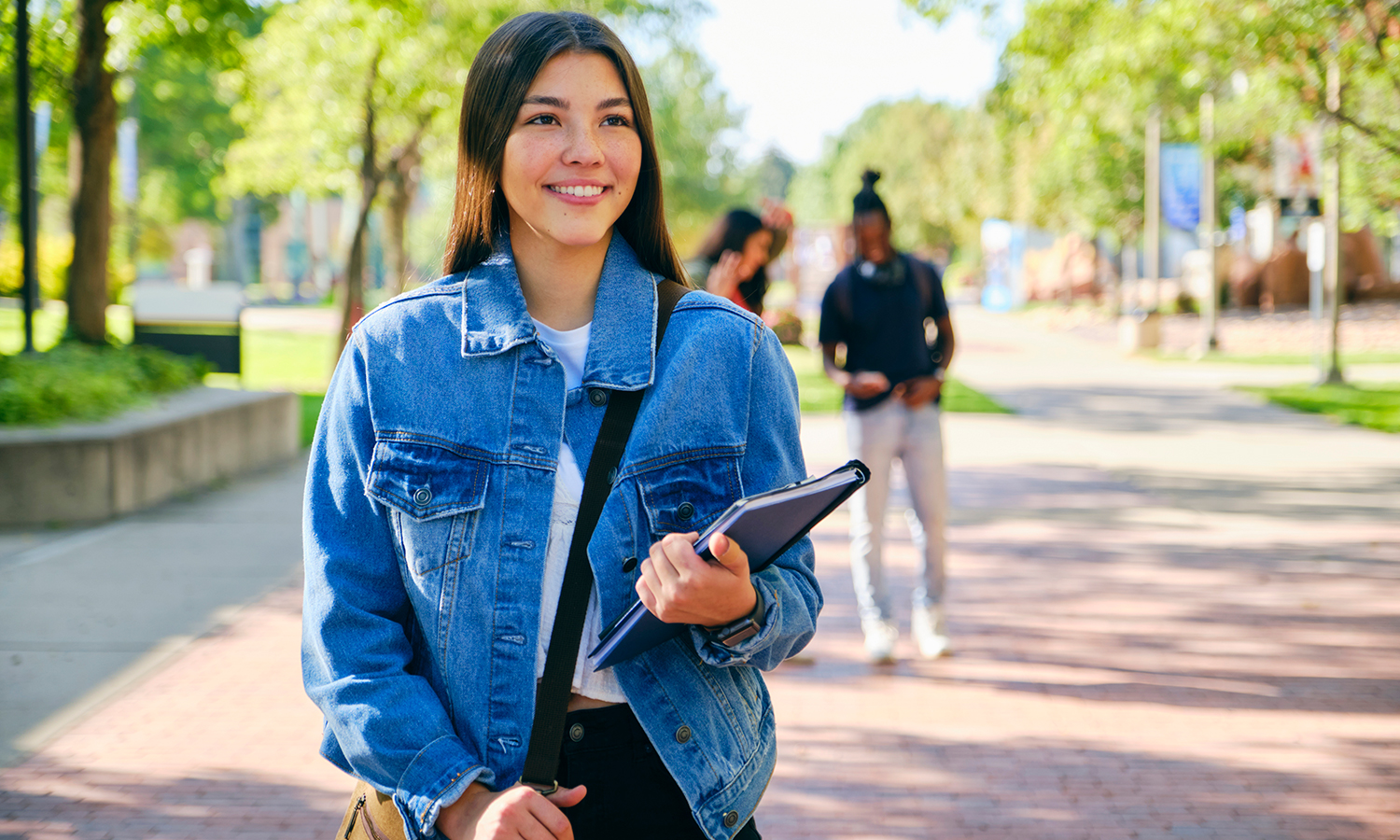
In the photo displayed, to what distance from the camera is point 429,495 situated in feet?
5.49

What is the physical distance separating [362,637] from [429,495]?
0.67 feet

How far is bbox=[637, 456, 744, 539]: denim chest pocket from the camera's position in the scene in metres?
1.70

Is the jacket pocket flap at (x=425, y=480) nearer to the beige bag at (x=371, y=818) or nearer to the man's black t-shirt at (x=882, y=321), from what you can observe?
the beige bag at (x=371, y=818)

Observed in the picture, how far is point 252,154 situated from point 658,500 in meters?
25.2

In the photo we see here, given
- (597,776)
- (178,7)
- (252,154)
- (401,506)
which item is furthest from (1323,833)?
(252,154)

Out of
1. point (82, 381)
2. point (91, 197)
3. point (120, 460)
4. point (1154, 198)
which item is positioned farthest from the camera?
point (1154, 198)

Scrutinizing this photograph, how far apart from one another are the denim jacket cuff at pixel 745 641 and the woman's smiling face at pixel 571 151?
554mm

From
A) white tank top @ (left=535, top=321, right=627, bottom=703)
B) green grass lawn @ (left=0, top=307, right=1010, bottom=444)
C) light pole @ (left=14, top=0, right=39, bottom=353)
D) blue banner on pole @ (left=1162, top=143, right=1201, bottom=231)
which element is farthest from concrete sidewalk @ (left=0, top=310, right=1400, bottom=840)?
blue banner on pole @ (left=1162, top=143, right=1201, bottom=231)

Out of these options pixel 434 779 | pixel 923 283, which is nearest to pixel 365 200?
pixel 923 283

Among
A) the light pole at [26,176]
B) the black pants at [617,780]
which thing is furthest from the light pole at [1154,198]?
the black pants at [617,780]

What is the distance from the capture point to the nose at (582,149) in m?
1.77

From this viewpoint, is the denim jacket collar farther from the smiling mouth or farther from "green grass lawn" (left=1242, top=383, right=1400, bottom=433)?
"green grass lawn" (left=1242, top=383, right=1400, bottom=433)

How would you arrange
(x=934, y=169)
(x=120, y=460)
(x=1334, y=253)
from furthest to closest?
(x=934, y=169) → (x=1334, y=253) → (x=120, y=460)

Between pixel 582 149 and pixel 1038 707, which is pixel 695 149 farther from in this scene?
pixel 582 149
